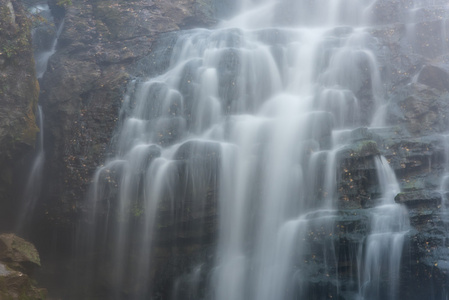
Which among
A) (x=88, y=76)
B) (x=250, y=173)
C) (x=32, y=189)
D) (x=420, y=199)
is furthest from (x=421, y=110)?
(x=32, y=189)

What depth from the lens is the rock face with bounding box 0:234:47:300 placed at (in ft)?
22.0

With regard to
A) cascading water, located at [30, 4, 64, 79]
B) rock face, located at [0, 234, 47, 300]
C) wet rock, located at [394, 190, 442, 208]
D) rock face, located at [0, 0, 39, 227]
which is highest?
cascading water, located at [30, 4, 64, 79]

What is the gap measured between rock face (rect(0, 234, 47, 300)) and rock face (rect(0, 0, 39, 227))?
3.26 m

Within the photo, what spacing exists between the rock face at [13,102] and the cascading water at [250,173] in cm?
239

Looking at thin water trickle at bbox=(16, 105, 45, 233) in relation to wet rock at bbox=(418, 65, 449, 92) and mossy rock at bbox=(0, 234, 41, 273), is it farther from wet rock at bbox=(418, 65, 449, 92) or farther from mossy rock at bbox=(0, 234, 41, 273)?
wet rock at bbox=(418, 65, 449, 92)

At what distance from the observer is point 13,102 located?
11.0 m

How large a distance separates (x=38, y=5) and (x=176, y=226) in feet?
45.1

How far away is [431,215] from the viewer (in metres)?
8.37

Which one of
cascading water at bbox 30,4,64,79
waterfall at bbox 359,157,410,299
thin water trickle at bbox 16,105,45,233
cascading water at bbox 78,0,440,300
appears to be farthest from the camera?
cascading water at bbox 30,4,64,79

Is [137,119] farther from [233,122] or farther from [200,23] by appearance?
[200,23]

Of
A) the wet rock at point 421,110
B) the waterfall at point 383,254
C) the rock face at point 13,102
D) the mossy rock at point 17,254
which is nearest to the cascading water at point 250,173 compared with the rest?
the waterfall at point 383,254

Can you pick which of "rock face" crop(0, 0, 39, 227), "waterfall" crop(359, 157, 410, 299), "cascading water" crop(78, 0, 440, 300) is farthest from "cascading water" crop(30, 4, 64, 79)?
"waterfall" crop(359, 157, 410, 299)

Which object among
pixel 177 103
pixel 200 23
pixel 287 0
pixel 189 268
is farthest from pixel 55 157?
pixel 287 0

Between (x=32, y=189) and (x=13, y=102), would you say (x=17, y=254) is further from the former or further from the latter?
(x=13, y=102)
